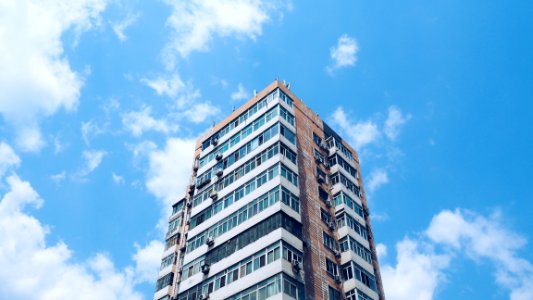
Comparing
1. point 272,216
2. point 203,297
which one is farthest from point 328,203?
point 203,297

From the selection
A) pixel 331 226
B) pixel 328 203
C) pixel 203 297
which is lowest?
pixel 203 297

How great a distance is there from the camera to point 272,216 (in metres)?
31.5

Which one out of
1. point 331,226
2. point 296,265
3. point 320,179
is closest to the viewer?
point 296,265

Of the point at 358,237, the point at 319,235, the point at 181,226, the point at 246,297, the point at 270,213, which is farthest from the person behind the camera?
the point at 181,226

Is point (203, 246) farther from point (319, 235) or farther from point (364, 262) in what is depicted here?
point (364, 262)

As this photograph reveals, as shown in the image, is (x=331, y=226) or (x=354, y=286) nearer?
(x=354, y=286)

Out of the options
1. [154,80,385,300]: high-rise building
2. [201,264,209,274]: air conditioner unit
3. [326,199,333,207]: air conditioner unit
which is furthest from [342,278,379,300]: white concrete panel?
[201,264,209,274]: air conditioner unit

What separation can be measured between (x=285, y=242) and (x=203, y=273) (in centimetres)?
683

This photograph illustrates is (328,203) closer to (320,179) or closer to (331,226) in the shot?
(320,179)

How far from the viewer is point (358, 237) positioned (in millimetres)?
36812

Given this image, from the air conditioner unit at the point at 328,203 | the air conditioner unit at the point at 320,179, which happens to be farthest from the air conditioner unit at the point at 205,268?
the air conditioner unit at the point at 320,179

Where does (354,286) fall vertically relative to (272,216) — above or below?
below

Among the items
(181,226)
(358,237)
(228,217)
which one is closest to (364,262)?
(358,237)

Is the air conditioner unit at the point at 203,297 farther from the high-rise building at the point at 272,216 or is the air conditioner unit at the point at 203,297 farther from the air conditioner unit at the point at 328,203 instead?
the air conditioner unit at the point at 328,203
